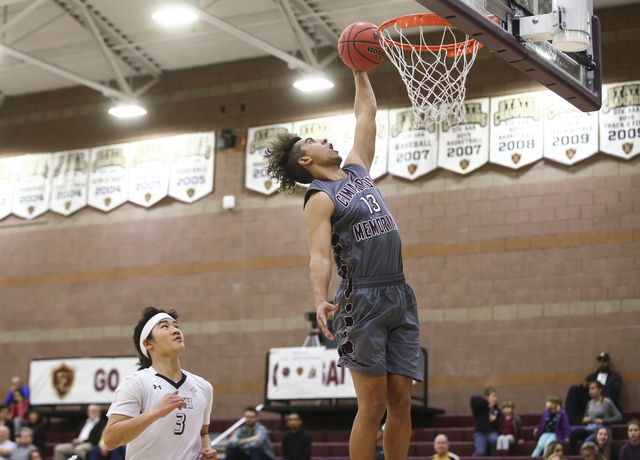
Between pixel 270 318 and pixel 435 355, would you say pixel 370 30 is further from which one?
pixel 270 318

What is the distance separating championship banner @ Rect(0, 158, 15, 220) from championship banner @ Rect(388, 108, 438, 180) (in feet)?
29.8

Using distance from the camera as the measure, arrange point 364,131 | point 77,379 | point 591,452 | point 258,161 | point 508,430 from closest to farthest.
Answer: point 364,131 → point 591,452 → point 508,430 → point 77,379 → point 258,161

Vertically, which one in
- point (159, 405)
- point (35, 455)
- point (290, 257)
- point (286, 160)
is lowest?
point (35, 455)

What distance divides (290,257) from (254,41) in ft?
13.6

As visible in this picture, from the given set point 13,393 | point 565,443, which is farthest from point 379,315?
point 13,393

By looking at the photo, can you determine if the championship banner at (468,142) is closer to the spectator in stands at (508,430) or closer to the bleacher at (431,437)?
the bleacher at (431,437)

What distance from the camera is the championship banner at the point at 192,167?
1894 cm

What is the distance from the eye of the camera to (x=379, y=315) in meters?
5.11

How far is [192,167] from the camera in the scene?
1909cm

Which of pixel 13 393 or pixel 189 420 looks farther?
pixel 13 393

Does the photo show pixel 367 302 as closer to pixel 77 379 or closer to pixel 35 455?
pixel 35 455

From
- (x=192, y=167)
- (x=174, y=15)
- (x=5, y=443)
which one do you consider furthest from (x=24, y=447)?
(x=174, y=15)

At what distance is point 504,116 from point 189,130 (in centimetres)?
668

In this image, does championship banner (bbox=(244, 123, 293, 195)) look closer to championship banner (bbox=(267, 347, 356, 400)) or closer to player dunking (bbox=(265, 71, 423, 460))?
championship banner (bbox=(267, 347, 356, 400))
